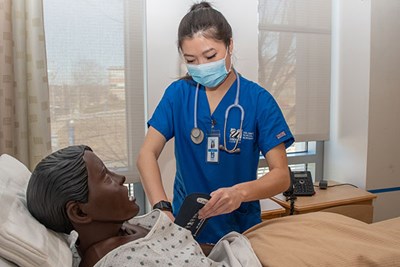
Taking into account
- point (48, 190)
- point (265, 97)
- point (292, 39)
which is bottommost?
point (48, 190)

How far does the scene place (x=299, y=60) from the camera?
9.41 feet

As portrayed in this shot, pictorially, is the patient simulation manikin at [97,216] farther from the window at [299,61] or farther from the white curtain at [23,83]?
the window at [299,61]

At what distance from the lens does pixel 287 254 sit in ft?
3.77

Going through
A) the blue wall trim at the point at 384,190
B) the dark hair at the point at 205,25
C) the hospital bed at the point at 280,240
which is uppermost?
the dark hair at the point at 205,25

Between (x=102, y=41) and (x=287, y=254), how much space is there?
1669mm

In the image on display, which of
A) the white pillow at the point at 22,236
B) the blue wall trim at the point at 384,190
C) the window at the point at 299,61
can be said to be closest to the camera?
the white pillow at the point at 22,236

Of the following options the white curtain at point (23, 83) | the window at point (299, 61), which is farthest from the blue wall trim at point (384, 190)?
the white curtain at point (23, 83)

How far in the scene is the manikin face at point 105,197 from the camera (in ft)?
3.52

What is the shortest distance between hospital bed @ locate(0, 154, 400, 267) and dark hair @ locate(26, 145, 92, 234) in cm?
3

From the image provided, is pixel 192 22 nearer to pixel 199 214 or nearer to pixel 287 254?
pixel 199 214

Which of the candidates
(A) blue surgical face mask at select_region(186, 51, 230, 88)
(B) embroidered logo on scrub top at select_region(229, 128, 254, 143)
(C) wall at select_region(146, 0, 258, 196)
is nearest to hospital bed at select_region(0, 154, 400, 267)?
(B) embroidered logo on scrub top at select_region(229, 128, 254, 143)

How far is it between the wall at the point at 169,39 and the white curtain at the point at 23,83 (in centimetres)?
62

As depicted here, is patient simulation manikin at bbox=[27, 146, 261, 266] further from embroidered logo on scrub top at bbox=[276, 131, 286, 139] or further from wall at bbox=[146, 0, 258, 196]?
wall at bbox=[146, 0, 258, 196]

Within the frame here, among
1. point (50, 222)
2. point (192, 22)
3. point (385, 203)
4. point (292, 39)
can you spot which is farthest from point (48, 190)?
point (385, 203)
